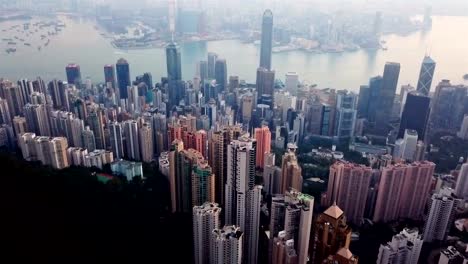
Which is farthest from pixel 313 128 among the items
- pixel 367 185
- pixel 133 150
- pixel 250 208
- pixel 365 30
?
pixel 365 30

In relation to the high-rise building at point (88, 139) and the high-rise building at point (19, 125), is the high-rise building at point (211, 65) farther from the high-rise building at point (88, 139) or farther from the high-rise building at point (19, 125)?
the high-rise building at point (19, 125)

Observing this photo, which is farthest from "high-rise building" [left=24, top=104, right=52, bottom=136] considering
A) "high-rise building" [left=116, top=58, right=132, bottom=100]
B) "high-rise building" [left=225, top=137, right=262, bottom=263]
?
"high-rise building" [left=225, top=137, right=262, bottom=263]

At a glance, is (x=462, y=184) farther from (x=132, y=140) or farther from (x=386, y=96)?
(x=132, y=140)

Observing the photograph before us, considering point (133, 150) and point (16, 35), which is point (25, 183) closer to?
point (133, 150)

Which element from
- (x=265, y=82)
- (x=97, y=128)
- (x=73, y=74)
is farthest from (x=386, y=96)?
(x=73, y=74)

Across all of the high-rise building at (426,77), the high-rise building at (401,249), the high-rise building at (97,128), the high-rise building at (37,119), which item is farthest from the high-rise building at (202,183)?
the high-rise building at (426,77)

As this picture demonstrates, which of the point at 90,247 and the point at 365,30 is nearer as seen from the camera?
the point at 90,247
